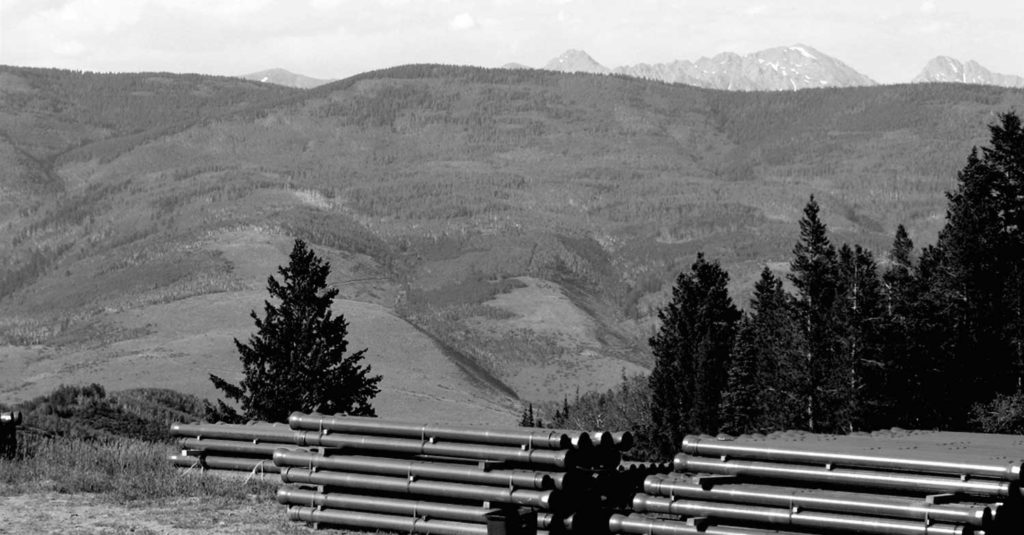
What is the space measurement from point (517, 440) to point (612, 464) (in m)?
1.24

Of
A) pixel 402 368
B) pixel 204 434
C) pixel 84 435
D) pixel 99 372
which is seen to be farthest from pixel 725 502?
pixel 402 368

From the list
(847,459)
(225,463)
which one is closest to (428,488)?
(847,459)

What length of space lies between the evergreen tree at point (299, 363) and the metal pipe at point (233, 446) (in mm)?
34026

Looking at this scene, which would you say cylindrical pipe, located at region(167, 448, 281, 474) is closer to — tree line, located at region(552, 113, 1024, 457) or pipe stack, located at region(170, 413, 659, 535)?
pipe stack, located at region(170, 413, 659, 535)

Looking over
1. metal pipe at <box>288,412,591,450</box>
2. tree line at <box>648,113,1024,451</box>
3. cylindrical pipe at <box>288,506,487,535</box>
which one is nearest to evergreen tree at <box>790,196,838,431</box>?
tree line at <box>648,113,1024,451</box>

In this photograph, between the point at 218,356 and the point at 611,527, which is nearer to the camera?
the point at 611,527

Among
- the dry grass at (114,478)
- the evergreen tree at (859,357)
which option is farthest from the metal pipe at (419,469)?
the evergreen tree at (859,357)

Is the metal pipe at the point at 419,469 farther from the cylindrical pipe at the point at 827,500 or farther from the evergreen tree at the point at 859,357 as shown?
the evergreen tree at the point at 859,357

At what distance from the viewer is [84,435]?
44.3 m

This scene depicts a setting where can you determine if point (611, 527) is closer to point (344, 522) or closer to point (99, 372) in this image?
point (344, 522)

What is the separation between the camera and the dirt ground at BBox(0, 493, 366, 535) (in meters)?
21.1

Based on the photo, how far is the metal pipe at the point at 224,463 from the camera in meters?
25.6

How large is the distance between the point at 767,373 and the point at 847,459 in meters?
63.9

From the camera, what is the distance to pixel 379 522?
21.3 m
